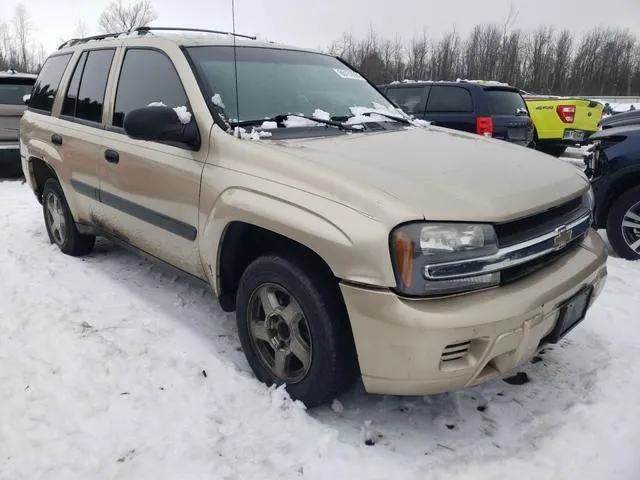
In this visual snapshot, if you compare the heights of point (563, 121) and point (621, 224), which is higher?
point (563, 121)

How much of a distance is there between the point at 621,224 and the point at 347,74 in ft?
9.70

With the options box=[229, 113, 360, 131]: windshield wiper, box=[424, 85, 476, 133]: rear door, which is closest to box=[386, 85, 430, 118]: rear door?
box=[424, 85, 476, 133]: rear door

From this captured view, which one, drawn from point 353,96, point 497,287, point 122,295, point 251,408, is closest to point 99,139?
point 122,295

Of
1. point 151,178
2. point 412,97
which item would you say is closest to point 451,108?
point 412,97

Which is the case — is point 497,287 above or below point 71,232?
above

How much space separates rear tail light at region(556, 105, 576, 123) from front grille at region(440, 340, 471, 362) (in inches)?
444

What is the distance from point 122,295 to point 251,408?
5.55ft

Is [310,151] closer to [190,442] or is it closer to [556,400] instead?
[190,442]

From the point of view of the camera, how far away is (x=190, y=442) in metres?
2.41

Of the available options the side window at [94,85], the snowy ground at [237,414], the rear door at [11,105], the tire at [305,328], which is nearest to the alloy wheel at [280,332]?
the tire at [305,328]

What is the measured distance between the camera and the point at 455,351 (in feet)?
7.10

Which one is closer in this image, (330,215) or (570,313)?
(330,215)

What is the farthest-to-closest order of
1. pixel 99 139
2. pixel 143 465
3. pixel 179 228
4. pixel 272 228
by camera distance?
pixel 99 139 < pixel 179 228 < pixel 272 228 < pixel 143 465

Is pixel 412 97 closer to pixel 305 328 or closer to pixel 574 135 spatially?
pixel 574 135
